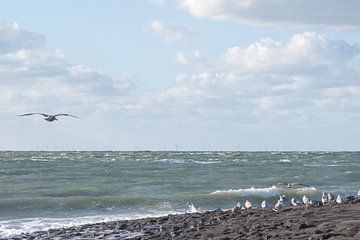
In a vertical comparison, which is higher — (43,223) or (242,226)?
(242,226)

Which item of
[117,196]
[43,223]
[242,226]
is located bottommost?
[43,223]

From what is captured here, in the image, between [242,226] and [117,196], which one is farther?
[117,196]

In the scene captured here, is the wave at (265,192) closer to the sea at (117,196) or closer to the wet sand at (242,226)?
the sea at (117,196)

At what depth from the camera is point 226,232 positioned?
57.1 ft

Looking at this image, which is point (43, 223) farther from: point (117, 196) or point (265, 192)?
point (265, 192)

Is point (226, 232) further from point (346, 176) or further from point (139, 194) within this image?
point (346, 176)

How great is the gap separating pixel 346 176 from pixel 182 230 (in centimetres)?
3156

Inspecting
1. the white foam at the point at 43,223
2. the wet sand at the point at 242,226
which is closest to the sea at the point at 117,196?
the white foam at the point at 43,223

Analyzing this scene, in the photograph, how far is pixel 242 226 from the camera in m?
18.1

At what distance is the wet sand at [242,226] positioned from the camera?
1606 centimetres

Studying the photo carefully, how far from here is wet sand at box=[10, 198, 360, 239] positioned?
1606 centimetres

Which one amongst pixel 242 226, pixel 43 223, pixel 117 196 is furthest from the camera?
pixel 117 196

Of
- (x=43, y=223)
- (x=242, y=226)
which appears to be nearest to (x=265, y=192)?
(x=43, y=223)

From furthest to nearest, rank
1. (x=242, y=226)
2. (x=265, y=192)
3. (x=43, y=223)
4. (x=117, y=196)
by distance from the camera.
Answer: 1. (x=265, y=192)
2. (x=117, y=196)
3. (x=43, y=223)
4. (x=242, y=226)
